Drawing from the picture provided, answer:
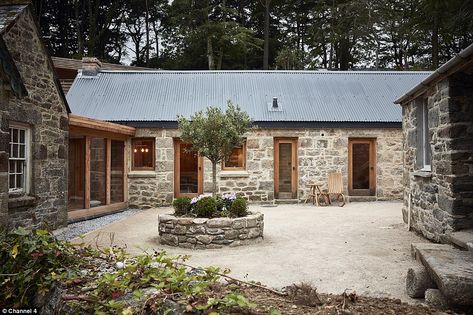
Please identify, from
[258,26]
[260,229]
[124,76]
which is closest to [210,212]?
[260,229]

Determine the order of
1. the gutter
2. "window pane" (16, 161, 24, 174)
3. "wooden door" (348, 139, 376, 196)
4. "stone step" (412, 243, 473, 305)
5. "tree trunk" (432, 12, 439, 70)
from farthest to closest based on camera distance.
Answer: "tree trunk" (432, 12, 439, 70), "wooden door" (348, 139, 376, 196), "window pane" (16, 161, 24, 174), the gutter, "stone step" (412, 243, 473, 305)

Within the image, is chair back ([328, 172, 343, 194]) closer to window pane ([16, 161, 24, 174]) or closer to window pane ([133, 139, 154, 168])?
window pane ([133, 139, 154, 168])

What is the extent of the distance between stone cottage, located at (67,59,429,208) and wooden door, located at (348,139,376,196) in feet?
0.11

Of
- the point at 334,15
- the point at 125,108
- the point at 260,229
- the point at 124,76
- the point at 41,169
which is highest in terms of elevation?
the point at 334,15

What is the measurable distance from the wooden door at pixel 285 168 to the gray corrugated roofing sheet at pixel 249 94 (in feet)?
2.94

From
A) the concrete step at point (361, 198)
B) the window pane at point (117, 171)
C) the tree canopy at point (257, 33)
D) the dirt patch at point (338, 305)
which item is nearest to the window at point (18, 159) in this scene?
the window pane at point (117, 171)

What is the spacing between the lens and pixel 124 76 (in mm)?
15609

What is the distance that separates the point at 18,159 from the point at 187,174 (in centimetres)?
627

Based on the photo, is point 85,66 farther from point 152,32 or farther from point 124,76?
point 152,32

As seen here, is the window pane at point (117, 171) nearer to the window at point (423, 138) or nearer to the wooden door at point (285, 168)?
the wooden door at point (285, 168)

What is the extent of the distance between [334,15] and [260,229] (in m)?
18.0

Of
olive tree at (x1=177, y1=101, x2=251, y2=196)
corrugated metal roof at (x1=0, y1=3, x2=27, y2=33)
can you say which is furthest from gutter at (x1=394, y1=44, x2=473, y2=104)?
corrugated metal roof at (x1=0, y1=3, x2=27, y2=33)

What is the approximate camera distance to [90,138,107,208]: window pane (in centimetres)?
1106

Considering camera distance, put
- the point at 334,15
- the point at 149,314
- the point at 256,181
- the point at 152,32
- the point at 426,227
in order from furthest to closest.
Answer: the point at 152,32, the point at 334,15, the point at 256,181, the point at 426,227, the point at 149,314
